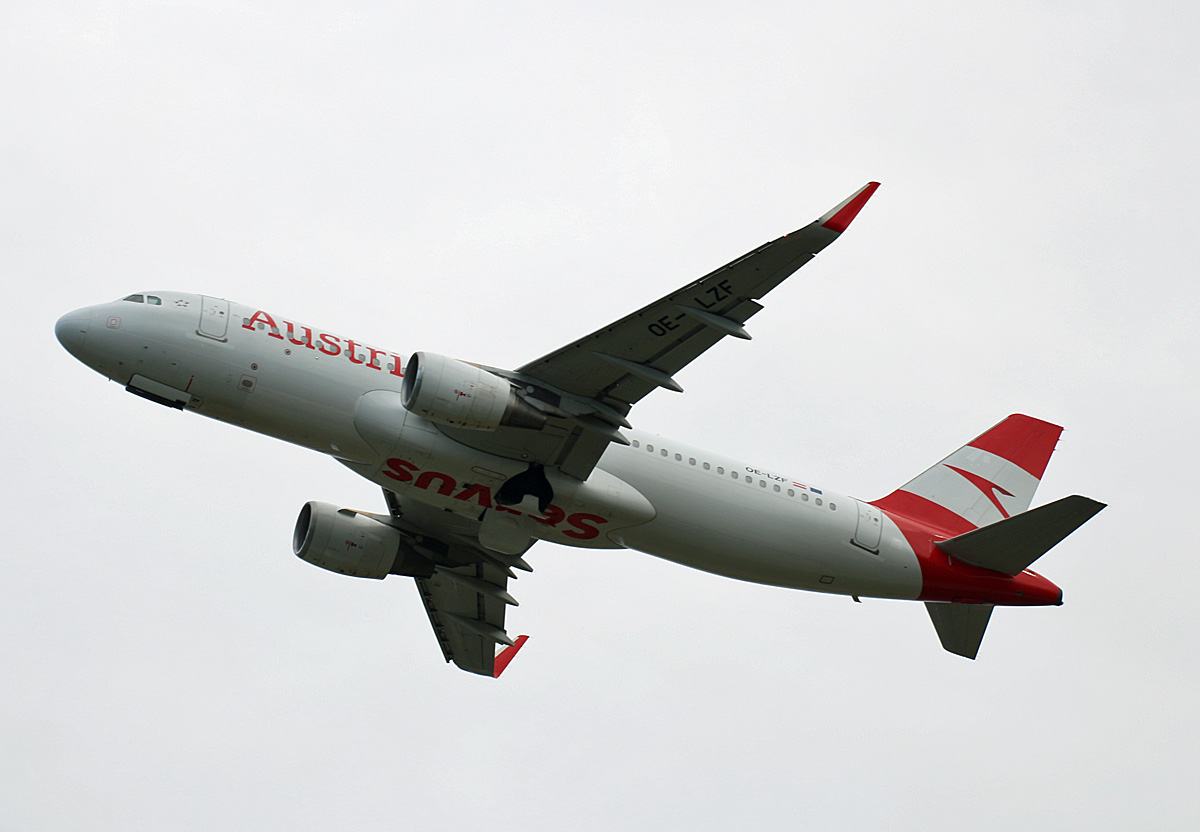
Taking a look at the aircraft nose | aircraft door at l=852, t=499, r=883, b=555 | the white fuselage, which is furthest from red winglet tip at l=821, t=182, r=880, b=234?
the aircraft nose

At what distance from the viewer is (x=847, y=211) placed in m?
22.7

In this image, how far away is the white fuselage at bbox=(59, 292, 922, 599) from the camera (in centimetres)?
2617

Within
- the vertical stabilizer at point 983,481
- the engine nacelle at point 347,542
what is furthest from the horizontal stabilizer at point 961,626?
the engine nacelle at point 347,542

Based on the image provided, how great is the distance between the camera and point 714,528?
29062mm

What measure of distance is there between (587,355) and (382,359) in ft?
16.1

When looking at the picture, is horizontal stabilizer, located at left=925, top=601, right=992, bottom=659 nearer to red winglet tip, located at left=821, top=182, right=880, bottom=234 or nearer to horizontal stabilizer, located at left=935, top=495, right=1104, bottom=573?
horizontal stabilizer, located at left=935, top=495, right=1104, bottom=573

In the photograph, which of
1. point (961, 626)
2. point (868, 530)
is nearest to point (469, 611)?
point (868, 530)

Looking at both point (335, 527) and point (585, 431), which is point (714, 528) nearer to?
point (585, 431)

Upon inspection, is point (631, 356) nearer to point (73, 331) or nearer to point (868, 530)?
point (868, 530)

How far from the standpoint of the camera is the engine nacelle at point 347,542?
3234 cm

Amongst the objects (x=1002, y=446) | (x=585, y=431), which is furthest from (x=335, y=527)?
(x=1002, y=446)

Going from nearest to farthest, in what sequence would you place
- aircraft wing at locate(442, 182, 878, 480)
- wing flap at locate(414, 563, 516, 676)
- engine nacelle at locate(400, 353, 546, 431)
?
aircraft wing at locate(442, 182, 878, 480) < engine nacelle at locate(400, 353, 546, 431) < wing flap at locate(414, 563, 516, 676)

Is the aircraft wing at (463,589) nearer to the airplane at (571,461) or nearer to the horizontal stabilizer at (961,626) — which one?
the airplane at (571,461)

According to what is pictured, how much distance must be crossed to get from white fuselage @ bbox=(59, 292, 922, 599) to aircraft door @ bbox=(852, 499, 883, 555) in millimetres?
37
